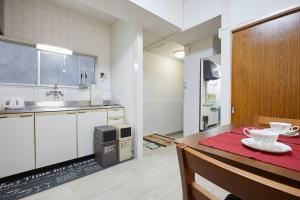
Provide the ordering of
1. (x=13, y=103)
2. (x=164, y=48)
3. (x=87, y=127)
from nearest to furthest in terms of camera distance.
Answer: (x=13, y=103), (x=87, y=127), (x=164, y=48)

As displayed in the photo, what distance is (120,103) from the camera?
3.05 metres

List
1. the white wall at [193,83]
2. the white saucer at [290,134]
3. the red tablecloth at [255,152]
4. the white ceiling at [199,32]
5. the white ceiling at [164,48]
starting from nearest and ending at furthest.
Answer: the red tablecloth at [255,152], the white saucer at [290,134], the white ceiling at [199,32], the white wall at [193,83], the white ceiling at [164,48]

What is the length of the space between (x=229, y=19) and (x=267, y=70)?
869 mm

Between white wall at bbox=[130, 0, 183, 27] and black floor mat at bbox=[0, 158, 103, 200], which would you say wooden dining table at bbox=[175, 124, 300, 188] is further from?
white wall at bbox=[130, 0, 183, 27]

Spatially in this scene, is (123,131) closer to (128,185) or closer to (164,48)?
(128,185)

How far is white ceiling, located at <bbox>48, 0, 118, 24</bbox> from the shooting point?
257 cm

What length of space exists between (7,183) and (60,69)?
1.86m

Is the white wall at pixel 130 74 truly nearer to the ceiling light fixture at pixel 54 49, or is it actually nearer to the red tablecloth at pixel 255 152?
the ceiling light fixture at pixel 54 49

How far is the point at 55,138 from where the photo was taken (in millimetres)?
2186

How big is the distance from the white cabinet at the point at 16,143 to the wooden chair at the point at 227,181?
7.13 ft

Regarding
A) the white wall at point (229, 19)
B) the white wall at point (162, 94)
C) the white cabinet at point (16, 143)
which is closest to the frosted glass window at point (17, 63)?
the white cabinet at point (16, 143)

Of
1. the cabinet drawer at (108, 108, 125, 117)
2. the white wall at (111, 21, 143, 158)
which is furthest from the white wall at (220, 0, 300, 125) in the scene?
the cabinet drawer at (108, 108, 125, 117)

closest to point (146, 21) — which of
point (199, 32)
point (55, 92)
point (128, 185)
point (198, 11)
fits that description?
point (198, 11)

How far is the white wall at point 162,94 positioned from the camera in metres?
4.18
